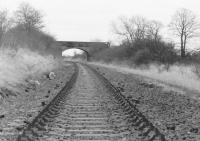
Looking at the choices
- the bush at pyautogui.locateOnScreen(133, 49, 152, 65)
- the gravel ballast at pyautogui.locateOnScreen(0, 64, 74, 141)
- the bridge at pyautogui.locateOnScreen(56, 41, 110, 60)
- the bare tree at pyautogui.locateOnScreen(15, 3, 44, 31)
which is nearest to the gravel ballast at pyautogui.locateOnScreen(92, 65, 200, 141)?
the gravel ballast at pyautogui.locateOnScreen(0, 64, 74, 141)

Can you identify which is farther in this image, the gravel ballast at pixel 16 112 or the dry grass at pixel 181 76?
the dry grass at pixel 181 76

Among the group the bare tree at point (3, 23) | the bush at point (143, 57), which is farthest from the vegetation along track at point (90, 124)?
the bush at point (143, 57)

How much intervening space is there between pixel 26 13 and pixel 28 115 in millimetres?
58931

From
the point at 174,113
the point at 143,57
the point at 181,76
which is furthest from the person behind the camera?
the point at 143,57

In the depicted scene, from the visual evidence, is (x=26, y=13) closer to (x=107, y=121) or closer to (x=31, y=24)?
(x=31, y=24)

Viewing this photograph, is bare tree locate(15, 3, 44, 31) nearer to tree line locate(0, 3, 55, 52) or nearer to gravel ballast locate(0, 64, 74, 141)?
tree line locate(0, 3, 55, 52)

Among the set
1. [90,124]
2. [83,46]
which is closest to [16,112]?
[90,124]

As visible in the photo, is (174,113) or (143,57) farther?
(143,57)

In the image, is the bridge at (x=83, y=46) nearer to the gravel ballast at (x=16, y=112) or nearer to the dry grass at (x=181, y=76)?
the dry grass at (x=181, y=76)

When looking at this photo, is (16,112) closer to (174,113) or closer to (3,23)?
(174,113)

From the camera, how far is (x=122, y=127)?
8344mm

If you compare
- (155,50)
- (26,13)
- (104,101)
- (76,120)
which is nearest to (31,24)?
(26,13)

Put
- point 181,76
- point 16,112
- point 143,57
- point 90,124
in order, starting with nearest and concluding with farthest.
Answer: point 90,124, point 16,112, point 181,76, point 143,57

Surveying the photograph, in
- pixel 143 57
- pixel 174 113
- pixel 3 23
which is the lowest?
pixel 174 113
